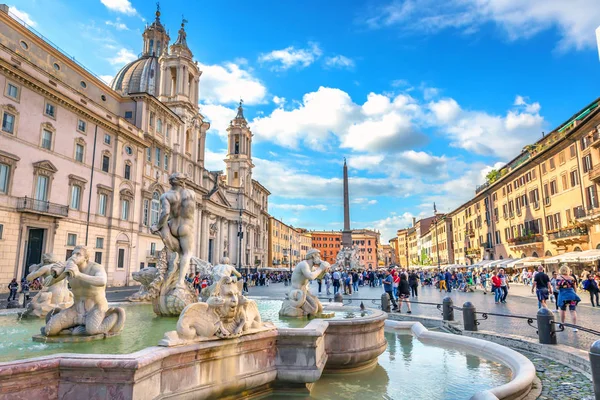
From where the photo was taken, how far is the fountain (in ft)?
10.2

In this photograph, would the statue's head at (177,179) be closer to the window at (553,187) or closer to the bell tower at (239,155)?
the window at (553,187)

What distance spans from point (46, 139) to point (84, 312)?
2514 cm

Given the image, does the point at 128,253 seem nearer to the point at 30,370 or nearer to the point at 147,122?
the point at 147,122

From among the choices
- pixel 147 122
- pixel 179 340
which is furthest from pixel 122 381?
pixel 147 122

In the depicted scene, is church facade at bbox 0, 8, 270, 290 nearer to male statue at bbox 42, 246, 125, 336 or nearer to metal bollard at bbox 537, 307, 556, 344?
male statue at bbox 42, 246, 125, 336

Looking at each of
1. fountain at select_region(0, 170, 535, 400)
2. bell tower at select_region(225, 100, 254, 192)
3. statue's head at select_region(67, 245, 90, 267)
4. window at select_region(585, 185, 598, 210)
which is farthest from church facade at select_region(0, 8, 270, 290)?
window at select_region(585, 185, 598, 210)

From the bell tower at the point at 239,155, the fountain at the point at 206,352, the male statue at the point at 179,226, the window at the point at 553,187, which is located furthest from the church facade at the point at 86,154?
the window at the point at 553,187

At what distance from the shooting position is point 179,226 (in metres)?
6.96

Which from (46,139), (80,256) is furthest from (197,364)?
(46,139)

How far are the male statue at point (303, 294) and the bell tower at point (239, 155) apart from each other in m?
62.4

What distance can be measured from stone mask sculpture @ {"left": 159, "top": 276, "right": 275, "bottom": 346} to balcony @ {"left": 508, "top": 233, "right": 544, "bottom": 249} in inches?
1374

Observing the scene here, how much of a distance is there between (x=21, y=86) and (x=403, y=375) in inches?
1050

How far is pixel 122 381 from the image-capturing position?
310 centimetres

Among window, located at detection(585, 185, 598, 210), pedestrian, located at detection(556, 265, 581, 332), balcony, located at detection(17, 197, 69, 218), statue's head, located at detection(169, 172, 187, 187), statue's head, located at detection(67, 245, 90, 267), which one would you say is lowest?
pedestrian, located at detection(556, 265, 581, 332)
